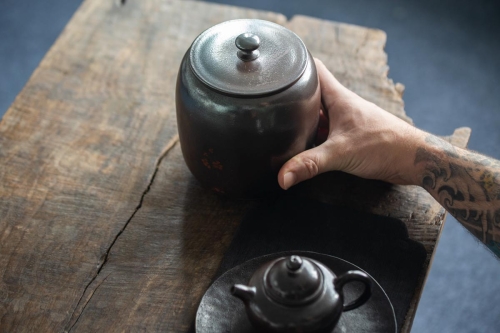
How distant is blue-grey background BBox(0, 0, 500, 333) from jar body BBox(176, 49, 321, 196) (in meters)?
0.95

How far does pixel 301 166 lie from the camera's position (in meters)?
0.91

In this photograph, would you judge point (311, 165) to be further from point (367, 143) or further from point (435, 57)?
point (435, 57)

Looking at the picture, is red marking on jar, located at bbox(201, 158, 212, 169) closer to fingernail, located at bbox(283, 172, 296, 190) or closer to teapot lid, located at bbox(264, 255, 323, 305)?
fingernail, located at bbox(283, 172, 296, 190)

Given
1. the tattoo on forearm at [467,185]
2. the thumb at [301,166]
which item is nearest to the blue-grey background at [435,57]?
the tattoo on forearm at [467,185]

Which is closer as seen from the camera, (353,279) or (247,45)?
(353,279)

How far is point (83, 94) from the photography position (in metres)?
1.21

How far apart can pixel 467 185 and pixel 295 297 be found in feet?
1.35

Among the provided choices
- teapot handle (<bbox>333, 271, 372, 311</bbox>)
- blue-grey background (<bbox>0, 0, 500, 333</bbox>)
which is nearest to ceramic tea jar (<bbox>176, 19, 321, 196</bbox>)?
teapot handle (<bbox>333, 271, 372, 311</bbox>)

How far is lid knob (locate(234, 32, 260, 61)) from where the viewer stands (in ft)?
2.78

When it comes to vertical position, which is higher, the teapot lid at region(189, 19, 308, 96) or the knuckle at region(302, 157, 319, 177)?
the teapot lid at region(189, 19, 308, 96)

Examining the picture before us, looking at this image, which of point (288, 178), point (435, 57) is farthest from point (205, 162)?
point (435, 57)

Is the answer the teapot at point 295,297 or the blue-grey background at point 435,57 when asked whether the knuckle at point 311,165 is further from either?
the blue-grey background at point 435,57

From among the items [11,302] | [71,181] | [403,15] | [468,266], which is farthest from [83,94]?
[403,15]

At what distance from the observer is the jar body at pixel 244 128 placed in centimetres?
85
